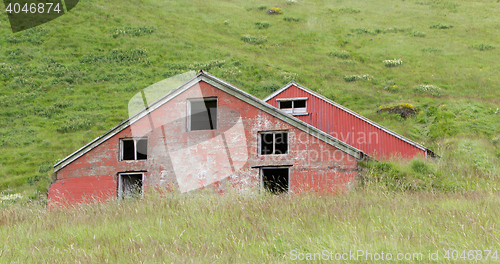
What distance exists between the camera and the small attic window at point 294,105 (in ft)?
77.0

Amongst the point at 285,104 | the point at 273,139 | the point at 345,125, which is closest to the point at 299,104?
the point at 285,104

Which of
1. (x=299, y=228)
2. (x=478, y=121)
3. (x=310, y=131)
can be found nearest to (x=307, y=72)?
(x=478, y=121)

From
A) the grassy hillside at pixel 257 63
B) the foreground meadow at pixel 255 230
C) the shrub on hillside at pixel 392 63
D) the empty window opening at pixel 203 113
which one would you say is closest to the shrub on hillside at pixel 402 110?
the grassy hillside at pixel 257 63

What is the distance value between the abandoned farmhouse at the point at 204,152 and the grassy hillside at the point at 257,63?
255 cm

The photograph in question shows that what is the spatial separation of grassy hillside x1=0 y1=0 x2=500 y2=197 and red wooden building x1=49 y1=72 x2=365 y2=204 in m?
2.56

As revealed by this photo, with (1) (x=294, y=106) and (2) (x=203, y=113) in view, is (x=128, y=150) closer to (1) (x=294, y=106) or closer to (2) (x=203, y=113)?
(2) (x=203, y=113)

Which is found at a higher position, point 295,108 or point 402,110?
point 295,108

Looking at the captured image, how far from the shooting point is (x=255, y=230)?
241 inches

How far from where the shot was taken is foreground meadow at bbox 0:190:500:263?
17.3ft

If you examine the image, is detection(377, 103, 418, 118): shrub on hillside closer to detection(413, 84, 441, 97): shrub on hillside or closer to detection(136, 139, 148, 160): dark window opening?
detection(413, 84, 441, 97): shrub on hillside

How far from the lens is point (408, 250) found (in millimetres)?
4980

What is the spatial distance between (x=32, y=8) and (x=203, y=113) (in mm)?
45849

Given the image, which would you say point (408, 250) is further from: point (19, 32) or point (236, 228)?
point (19, 32)

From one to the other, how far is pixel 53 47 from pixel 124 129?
30875mm
